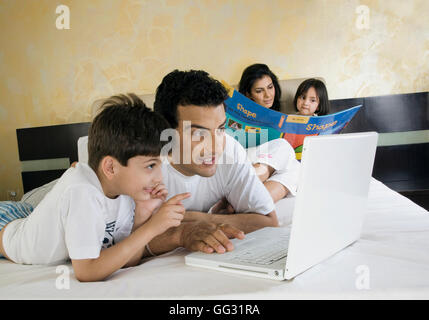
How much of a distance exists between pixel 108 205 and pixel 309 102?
1.66 m

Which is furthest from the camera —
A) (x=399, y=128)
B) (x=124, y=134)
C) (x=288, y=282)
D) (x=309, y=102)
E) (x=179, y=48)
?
(x=179, y=48)

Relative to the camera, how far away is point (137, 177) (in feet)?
3.23

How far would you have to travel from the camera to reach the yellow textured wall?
2.56 metres

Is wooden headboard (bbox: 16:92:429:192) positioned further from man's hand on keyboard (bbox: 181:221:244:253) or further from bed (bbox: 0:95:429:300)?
man's hand on keyboard (bbox: 181:221:244:253)

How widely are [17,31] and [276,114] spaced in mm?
2197

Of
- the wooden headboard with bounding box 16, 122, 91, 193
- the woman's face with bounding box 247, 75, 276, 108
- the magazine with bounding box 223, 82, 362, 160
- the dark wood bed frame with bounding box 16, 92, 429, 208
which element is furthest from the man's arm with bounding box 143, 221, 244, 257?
the wooden headboard with bounding box 16, 122, 91, 193

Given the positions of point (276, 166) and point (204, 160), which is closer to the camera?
point (204, 160)

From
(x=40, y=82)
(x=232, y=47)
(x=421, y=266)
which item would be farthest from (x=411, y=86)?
(x=40, y=82)

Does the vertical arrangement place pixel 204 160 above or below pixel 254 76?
below

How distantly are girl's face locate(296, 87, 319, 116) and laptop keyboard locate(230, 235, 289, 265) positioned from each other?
5.03ft

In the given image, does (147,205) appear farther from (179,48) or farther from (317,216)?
(179,48)

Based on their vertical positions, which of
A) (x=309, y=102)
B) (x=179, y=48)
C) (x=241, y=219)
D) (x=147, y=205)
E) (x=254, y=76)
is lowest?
(x=241, y=219)

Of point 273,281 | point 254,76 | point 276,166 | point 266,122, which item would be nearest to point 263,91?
point 254,76

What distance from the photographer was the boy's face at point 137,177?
0.98 metres
